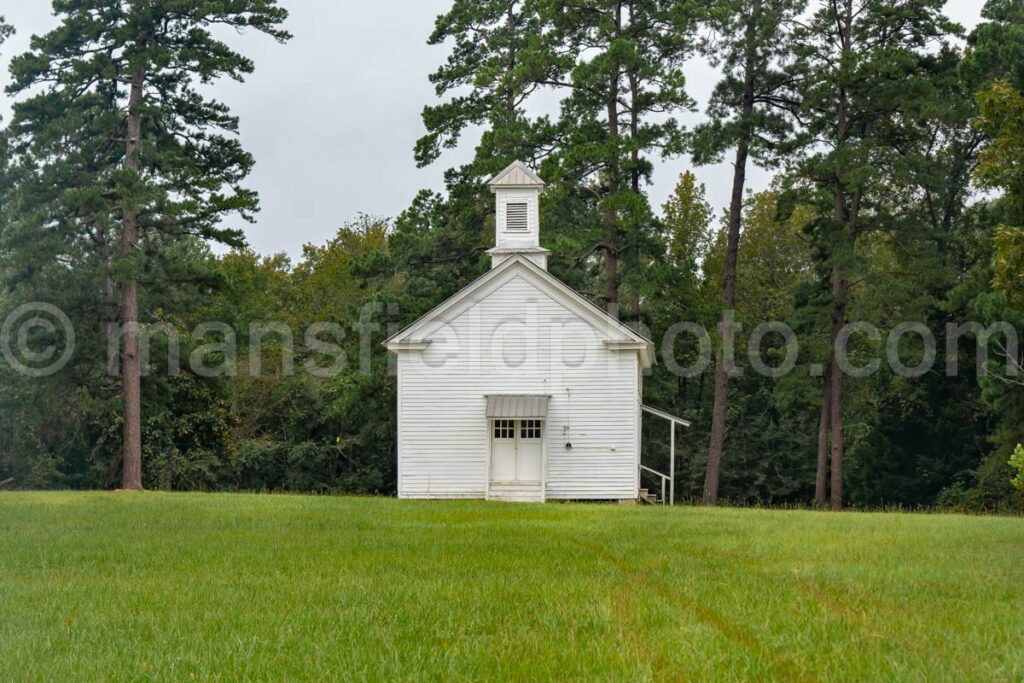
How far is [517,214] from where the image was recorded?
33250 millimetres

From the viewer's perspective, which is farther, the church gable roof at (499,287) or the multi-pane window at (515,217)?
the multi-pane window at (515,217)

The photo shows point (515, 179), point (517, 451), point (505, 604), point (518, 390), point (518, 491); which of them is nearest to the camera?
point (505, 604)

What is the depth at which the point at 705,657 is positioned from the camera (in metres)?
7.03

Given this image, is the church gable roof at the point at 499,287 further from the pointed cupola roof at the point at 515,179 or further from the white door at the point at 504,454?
the white door at the point at 504,454

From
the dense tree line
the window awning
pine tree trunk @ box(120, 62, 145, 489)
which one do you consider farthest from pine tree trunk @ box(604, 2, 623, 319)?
pine tree trunk @ box(120, 62, 145, 489)

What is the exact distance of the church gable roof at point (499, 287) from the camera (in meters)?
31.2

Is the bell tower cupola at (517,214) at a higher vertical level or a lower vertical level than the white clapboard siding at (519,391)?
higher

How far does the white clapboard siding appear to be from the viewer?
31219mm

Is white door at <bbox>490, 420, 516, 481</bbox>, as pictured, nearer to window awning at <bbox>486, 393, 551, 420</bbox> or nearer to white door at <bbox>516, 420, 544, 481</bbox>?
white door at <bbox>516, 420, 544, 481</bbox>

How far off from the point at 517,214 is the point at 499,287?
2.73 m

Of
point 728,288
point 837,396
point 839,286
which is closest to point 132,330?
point 728,288

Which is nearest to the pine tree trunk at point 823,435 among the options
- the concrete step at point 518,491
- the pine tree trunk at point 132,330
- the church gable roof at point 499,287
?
the church gable roof at point 499,287

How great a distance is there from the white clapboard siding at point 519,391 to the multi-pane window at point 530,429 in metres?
0.28

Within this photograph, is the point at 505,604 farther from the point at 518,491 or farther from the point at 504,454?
the point at 504,454
